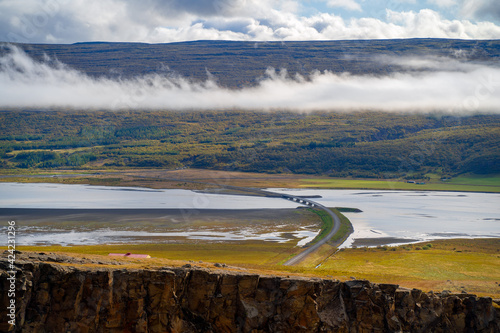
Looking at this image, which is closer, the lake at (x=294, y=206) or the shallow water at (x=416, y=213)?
the lake at (x=294, y=206)

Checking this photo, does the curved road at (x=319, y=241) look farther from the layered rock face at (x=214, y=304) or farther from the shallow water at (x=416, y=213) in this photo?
the layered rock face at (x=214, y=304)

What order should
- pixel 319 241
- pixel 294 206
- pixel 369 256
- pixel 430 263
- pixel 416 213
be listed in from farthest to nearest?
1. pixel 294 206
2. pixel 416 213
3. pixel 319 241
4. pixel 369 256
5. pixel 430 263

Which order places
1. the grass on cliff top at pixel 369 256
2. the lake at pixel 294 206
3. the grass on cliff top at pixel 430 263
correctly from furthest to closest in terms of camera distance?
1. the lake at pixel 294 206
2. the grass on cliff top at pixel 369 256
3. the grass on cliff top at pixel 430 263

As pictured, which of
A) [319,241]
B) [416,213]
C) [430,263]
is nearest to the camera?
[430,263]

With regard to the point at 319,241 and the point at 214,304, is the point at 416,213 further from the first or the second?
the point at 214,304

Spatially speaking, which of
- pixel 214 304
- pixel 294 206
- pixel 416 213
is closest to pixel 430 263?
pixel 214 304

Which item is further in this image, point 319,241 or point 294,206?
point 294,206

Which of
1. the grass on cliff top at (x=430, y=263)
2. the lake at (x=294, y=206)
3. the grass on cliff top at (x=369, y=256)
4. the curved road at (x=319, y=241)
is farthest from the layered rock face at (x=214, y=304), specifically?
the lake at (x=294, y=206)

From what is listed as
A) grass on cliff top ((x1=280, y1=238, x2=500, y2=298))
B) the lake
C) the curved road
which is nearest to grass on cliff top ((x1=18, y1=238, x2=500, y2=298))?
grass on cliff top ((x1=280, y1=238, x2=500, y2=298))

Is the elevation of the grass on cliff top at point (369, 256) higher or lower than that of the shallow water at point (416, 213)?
higher
